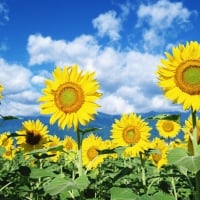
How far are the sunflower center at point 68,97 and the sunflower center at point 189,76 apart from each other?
3.67 ft

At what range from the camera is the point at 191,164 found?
4.05 meters

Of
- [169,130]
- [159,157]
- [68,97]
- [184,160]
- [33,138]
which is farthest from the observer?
[169,130]

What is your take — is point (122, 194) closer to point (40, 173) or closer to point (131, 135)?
point (40, 173)

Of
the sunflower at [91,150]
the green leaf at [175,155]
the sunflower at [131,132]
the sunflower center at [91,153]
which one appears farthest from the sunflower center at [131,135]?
the green leaf at [175,155]

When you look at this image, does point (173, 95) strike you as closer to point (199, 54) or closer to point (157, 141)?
point (199, 54)

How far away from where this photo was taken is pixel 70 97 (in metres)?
5.31

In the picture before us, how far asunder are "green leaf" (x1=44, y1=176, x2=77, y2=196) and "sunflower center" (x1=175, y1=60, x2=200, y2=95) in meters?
1.70

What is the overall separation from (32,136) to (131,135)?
5.65ft

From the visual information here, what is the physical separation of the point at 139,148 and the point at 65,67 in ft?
9.13

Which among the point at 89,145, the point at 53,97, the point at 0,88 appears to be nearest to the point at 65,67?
the point at 53,97

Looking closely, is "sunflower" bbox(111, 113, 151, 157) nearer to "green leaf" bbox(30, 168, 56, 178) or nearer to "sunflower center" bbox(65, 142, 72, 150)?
"green leaf" bbox(30, 168, 56, 178)

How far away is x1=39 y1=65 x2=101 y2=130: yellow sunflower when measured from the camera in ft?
17.4

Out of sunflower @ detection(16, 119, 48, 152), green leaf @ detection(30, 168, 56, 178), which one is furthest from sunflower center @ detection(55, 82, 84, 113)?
sunflower @ detection(16, 119, 48, 152)

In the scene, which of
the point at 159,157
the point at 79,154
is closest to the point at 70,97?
the point at 79,154
